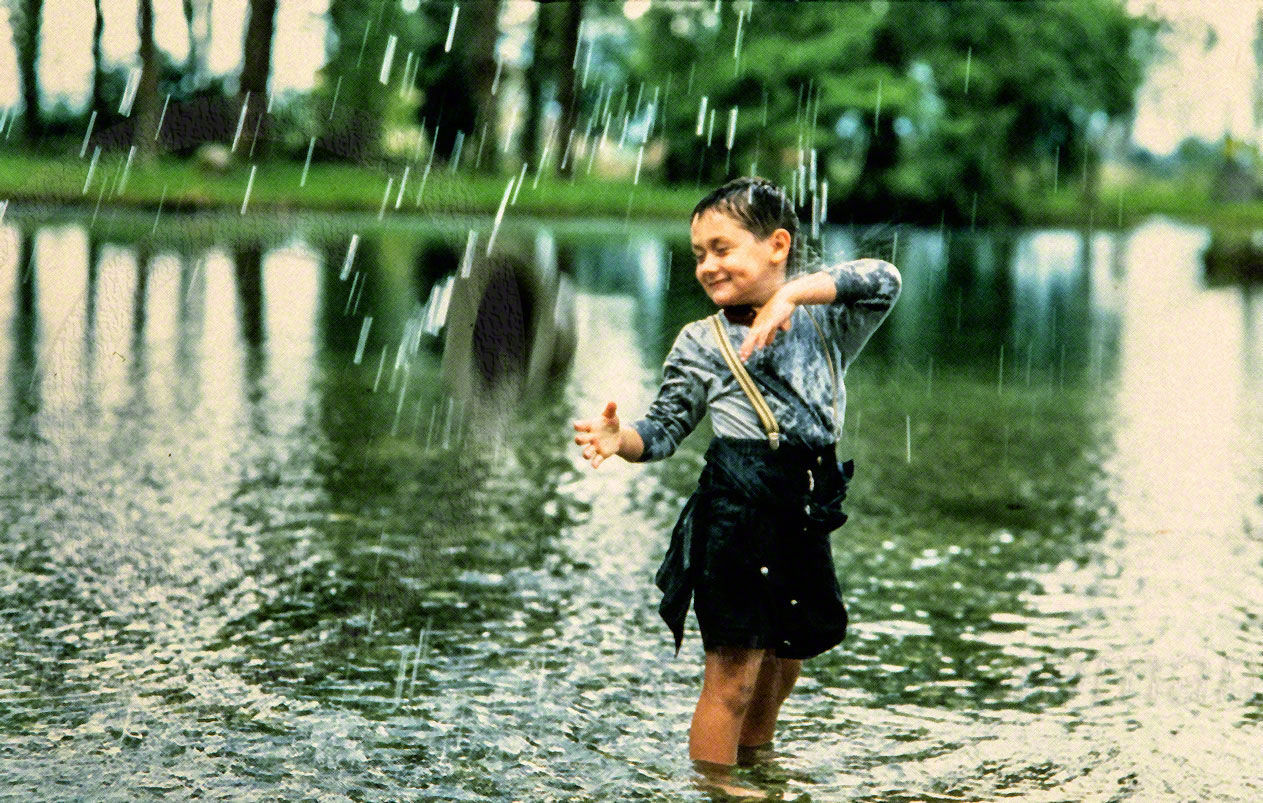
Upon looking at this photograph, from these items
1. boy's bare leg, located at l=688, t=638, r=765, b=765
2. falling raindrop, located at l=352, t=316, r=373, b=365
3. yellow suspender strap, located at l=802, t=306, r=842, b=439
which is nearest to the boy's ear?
yellow suspender strap, located at l=802, t=306, r=842, b=439

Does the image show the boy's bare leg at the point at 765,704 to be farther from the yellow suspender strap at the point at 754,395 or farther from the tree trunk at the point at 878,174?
the tree trunk at the point at 878,174

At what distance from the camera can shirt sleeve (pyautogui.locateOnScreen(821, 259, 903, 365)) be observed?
3.33 m

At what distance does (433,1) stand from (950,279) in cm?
3228

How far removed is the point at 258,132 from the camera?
5.65m

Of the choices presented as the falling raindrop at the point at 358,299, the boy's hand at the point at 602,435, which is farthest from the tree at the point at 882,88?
the boy's hand at the point at 602,435

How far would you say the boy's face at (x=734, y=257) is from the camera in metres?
3.36

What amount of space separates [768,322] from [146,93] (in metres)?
3.59

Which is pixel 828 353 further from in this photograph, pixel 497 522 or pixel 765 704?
pixel 497 522

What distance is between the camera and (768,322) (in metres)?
3.12

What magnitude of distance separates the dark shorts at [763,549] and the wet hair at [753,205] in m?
0.41

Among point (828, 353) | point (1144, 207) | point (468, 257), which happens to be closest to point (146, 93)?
point (468, 257)

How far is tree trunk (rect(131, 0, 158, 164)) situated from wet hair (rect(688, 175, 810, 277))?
7.83 feet

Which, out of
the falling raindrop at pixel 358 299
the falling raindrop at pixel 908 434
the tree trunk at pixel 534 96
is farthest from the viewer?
the tree trunk at pixel 534 96

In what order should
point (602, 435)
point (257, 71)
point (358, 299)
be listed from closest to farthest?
1. point (602, 435)
2. point (257, 71)
3. point (358, 299)
